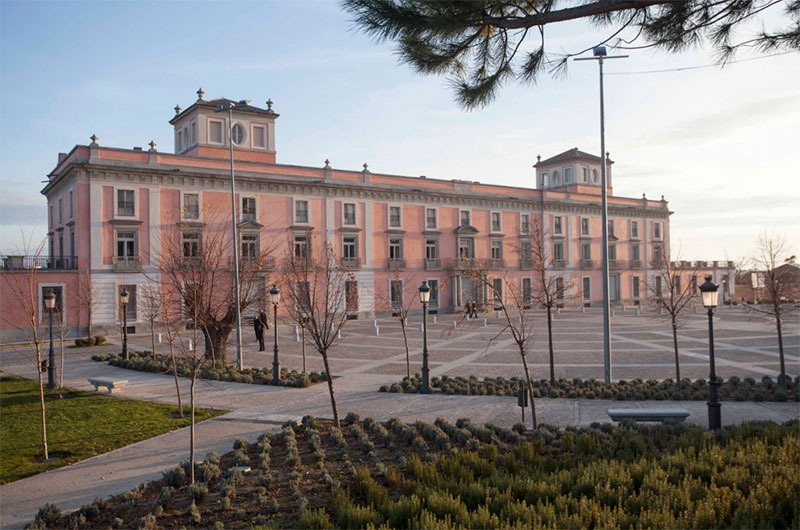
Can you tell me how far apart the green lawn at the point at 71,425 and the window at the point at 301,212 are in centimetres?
2508

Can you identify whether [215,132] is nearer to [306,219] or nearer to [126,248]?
[306,219]

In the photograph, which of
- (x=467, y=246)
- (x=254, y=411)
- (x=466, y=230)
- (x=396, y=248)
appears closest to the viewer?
(x=254, y=411)

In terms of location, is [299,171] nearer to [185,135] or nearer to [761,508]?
[185,135]

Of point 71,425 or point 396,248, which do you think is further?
point 396,248

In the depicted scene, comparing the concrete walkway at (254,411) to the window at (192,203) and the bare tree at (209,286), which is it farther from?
the window at (192,203)

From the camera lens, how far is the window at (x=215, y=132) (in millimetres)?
39500

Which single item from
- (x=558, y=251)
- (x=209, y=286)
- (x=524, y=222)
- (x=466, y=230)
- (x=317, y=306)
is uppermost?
(x=524, y=222)

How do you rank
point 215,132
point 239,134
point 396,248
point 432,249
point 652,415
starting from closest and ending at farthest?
point 652,415
point 215,132
point 239,134
point 396,248
point 432,249

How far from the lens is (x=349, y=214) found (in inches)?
1710

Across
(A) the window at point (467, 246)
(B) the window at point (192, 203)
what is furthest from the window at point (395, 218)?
(B) the window at point (192, 203)

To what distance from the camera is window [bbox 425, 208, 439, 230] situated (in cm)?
4781

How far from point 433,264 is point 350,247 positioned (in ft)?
25.3

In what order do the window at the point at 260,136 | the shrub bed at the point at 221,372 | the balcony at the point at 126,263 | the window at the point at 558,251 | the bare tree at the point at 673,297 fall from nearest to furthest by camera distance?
the bare tree at the point at 673,297 < the shrub bed at the point at 221,372 < the balcony at the point at 126,263 < the window at the point at 260,136 < the window at the point at 558,251

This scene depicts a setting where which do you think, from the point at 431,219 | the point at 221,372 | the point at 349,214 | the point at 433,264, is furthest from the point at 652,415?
the point at 431,219
